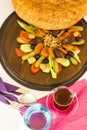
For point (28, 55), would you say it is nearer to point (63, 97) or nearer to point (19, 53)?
point (19, 53)

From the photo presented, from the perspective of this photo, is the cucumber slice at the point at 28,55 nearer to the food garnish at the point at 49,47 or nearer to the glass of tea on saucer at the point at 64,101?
the food garnish at the point at 49,47

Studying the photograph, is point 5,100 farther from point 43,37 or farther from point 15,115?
point 43,37

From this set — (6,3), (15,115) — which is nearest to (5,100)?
(15,115)

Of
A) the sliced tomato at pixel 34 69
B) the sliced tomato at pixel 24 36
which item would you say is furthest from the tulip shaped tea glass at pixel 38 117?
the sliced tomato at pixel 24 36

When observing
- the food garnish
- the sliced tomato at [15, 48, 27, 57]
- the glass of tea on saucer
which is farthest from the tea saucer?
the sliced tomato at [15, 48, 27, 57]

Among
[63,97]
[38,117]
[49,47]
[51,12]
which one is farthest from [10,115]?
[51,12]

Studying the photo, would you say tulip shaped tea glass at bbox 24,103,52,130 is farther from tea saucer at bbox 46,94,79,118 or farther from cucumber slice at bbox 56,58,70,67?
cucumber slice at bbox 56,58,70,67
